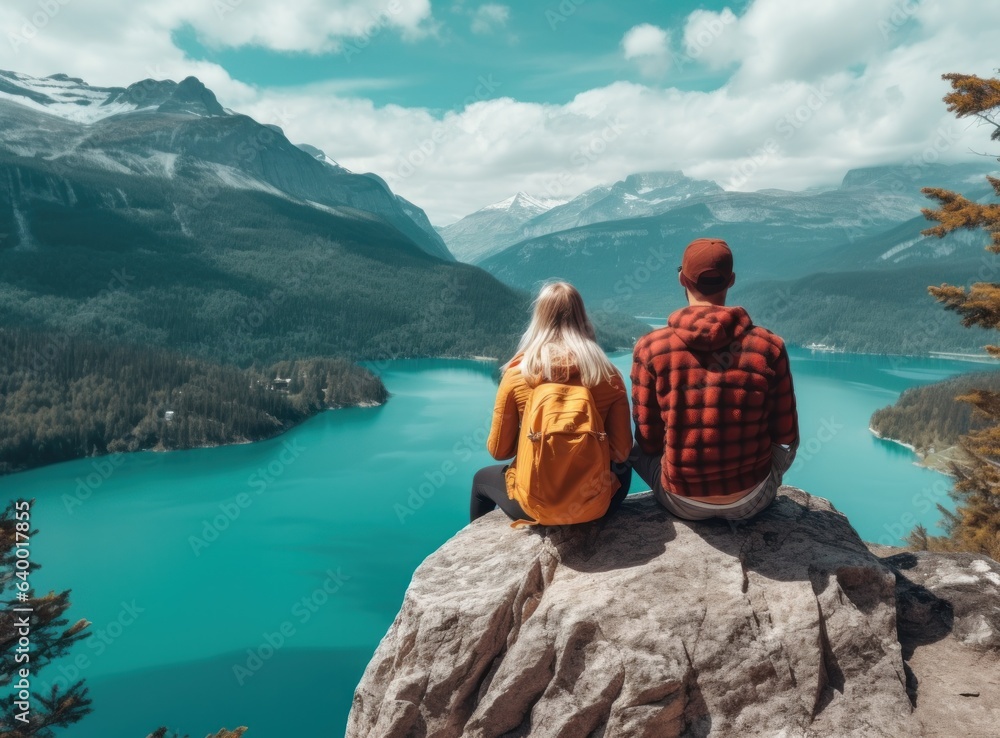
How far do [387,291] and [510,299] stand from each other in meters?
35.2

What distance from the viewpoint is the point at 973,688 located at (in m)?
4.74

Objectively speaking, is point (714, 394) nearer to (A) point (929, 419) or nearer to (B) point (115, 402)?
(A) point (929, 419)

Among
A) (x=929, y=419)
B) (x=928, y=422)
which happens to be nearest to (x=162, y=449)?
(x=928, y=422)

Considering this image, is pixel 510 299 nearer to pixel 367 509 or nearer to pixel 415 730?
pixel 367 509

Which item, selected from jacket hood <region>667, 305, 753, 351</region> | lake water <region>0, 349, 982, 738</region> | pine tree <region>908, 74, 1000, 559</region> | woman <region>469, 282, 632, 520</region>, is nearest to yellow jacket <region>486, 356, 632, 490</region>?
woman <region>469, 282, 632, 520</region>

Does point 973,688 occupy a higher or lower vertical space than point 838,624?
lower

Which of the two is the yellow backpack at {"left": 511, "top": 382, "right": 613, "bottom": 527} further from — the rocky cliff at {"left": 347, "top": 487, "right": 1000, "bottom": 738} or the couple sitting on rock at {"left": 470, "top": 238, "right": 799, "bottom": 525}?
the rocky cliff at {"left": 347, "top": 487, "right": 1000, "bottom": 738}

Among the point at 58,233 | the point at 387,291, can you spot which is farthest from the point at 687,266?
the point at 58,233

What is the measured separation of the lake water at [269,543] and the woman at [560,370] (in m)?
26.5

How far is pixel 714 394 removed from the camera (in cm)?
485

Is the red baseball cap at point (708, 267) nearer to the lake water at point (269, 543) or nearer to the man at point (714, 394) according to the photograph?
the man at point (714, 394)

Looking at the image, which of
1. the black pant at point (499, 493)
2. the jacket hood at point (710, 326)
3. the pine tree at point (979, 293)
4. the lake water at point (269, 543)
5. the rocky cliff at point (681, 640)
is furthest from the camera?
the lake water at point (269, 543)

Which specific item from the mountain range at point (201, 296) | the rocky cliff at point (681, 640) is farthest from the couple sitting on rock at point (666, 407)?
the mountain range at point (201, 296)

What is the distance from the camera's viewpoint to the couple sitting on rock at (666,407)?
4871 millimetres
